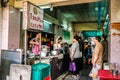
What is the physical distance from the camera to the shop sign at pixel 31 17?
3.52 meters

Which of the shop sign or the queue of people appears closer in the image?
the shop sign

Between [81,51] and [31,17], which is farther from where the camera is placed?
[81,51]

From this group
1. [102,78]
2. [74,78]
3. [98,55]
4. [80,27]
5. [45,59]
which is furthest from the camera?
[80,27]

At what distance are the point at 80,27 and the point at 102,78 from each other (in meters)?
14.9

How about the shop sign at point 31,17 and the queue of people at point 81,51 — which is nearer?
the shop sign at point 31,17

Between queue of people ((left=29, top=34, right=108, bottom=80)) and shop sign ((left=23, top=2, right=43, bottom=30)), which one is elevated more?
shop sign ((left=23, top=2, right=43, bottom=30))

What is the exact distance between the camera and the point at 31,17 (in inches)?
145

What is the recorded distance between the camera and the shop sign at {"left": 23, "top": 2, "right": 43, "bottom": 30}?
11.5 ft

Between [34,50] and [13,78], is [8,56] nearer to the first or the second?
[34,50]

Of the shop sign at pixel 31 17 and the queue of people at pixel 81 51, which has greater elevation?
the shop sign at pixel 31 17

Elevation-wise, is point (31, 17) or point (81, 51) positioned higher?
point (31, 17)

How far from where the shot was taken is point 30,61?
4.57m

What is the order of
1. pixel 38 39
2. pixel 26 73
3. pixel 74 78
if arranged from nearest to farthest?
pixel 26 73 → pixel 38 39 → pixel 74 78

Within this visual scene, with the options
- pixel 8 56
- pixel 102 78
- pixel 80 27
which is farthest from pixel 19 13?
pixel 80 27
